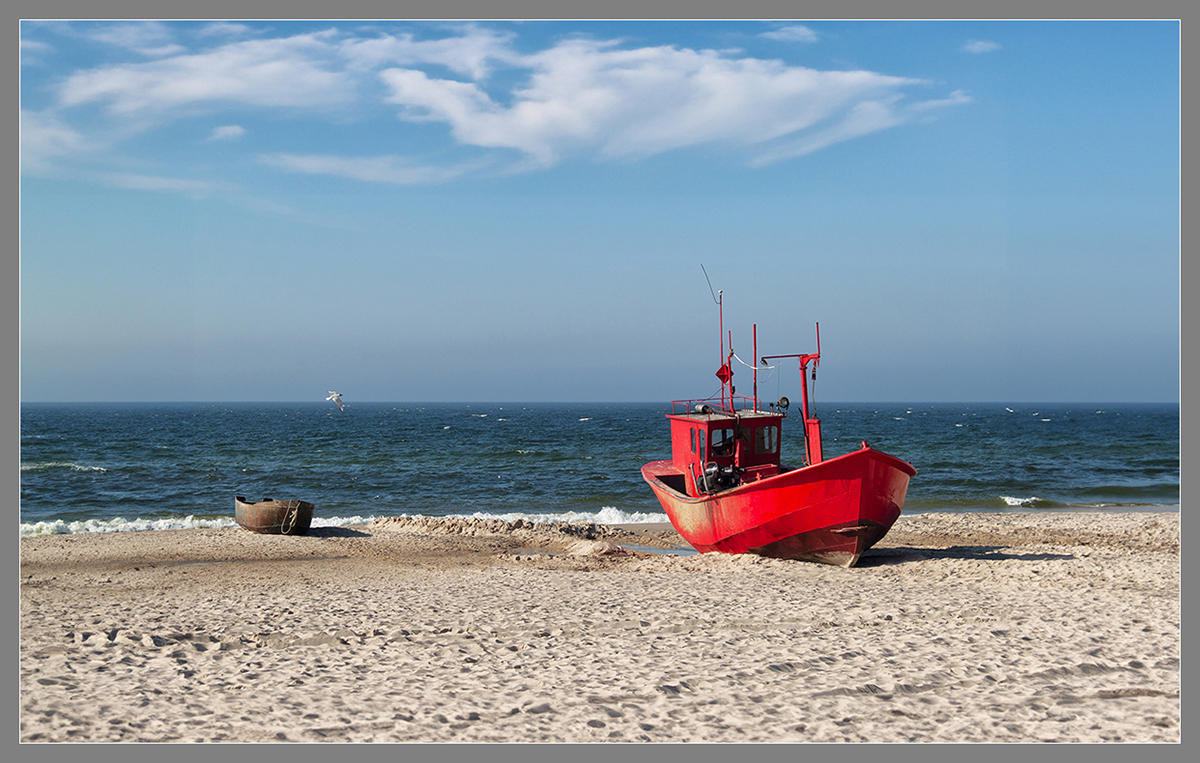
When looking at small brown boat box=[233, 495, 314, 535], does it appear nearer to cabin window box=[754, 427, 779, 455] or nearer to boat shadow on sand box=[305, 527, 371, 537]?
boat shadow on sand box=[305, 527, 371, 537]

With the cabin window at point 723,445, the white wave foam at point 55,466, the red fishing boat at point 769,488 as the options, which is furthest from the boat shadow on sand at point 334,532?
the white wave foam at point 55,466

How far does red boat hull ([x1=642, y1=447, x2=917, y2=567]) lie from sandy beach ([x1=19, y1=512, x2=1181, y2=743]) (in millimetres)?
437

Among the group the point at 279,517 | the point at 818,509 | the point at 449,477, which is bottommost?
the point at 449,477

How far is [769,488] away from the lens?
13.4m

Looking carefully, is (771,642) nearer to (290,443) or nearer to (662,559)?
(662,559)

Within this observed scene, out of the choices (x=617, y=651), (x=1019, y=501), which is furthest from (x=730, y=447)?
(x=1019, y=501)

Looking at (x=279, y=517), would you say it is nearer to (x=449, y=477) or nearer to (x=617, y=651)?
(x=617, y=651)

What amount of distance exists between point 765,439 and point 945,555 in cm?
429

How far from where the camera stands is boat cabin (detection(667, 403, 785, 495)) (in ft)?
50.0

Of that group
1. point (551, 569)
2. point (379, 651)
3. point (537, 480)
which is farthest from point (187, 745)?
point (537, 480)

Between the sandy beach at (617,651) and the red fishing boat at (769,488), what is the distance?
51 cm

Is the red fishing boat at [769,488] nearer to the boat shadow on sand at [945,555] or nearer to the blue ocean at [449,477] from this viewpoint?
the boat shadow on sand at [945,555]

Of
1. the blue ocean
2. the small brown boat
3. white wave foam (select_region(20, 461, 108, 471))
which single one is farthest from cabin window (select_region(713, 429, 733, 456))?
white wave foam (select_region(20, 461, 108, 471))

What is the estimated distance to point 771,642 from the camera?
827 cm
